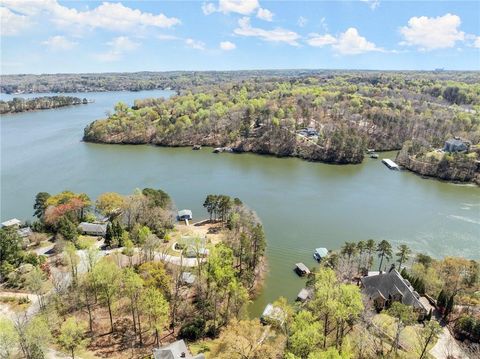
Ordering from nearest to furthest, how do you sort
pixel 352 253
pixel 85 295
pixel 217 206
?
pixel 85 295 < pixel 352 253 < pixel 217 206

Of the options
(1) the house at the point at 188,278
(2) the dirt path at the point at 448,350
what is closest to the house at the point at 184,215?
(1) the house at the point at 188,278

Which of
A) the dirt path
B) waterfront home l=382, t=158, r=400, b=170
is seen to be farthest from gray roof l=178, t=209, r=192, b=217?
waterfront home l=382, t=158, r=400, b=170

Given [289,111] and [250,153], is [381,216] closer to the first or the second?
[250,153]

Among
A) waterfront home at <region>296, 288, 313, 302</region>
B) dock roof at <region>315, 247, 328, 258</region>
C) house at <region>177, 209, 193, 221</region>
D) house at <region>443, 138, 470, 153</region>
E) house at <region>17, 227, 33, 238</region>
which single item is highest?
house at <region>443, 138, 470, 153</region>

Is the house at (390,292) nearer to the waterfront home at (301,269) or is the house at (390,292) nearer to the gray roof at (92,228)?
the waterfront home at (301,269)

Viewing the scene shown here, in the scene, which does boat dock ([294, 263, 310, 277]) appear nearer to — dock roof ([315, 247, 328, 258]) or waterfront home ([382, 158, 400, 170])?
dock roof ([315, 247, 328, 258])

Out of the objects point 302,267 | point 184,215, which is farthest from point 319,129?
point 302,267

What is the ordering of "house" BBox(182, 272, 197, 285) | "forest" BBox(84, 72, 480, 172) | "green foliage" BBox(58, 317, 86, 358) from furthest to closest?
"forest" BBox(84, 72, 480, 172) < "house" BBox(182, 272, 197, 285) < "green foliage" BBox(58, 317, 86, 358)

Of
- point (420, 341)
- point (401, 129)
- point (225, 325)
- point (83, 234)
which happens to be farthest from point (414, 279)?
point (401, 129)
